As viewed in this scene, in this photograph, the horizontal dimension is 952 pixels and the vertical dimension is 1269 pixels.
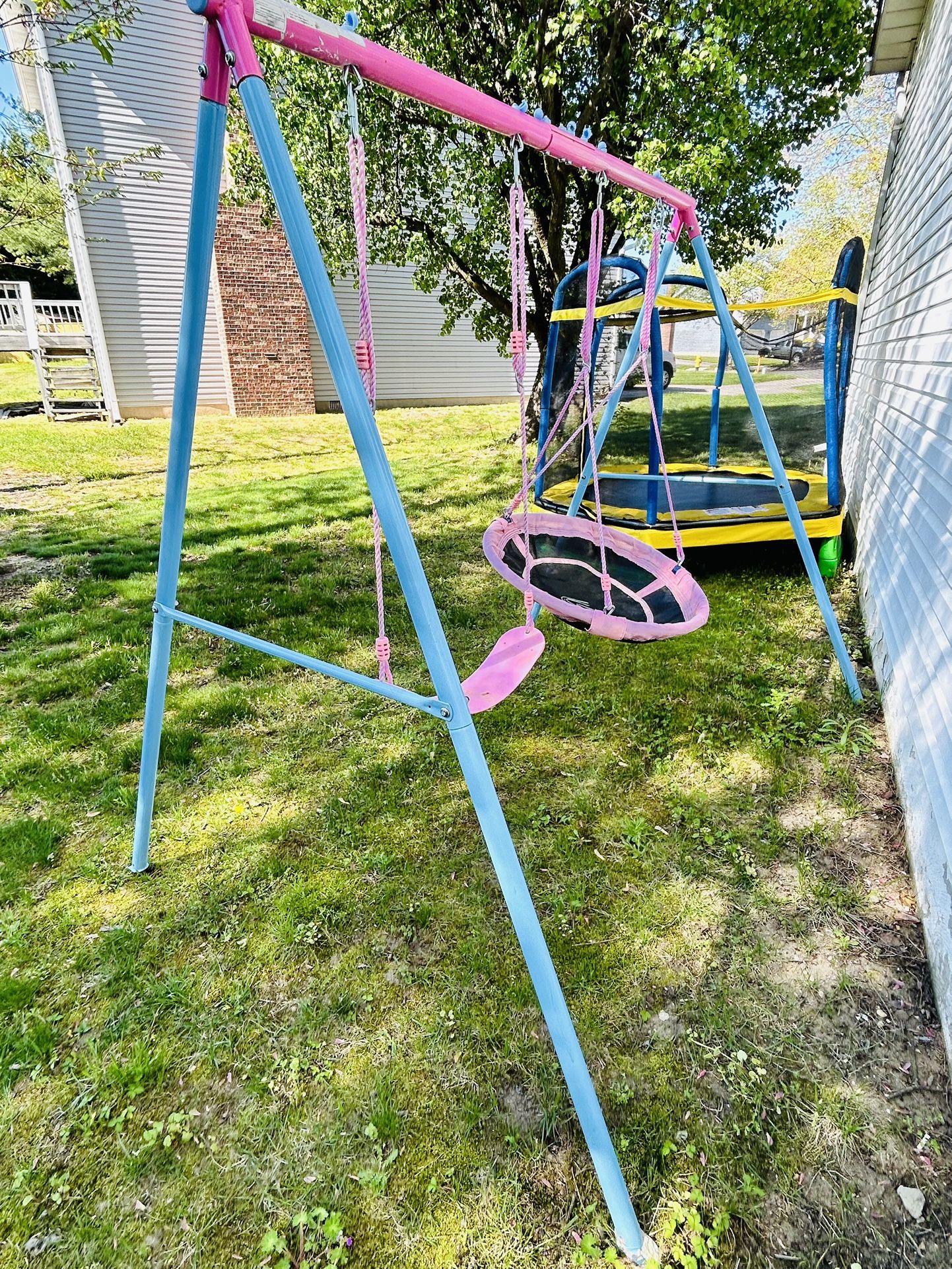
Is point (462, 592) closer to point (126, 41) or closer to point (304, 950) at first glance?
point (304, 950)

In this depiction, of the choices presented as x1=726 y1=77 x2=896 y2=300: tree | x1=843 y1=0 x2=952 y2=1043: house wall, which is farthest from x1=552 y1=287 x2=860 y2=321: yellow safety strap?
x1=726 y1=77 x2=896 y2=300: tree

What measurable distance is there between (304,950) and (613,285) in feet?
35.9

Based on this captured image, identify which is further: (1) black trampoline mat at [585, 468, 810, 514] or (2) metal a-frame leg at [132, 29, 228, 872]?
(1) black trampoline mat at [585, 468, 810, 514]

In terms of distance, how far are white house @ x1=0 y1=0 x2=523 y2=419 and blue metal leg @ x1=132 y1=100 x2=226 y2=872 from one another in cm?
949

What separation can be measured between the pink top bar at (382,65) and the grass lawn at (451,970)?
6.41 ft

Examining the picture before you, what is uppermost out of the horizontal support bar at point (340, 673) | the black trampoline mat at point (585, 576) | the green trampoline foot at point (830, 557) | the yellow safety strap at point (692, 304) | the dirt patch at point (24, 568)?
the yellow safety strap at point (692, 304)

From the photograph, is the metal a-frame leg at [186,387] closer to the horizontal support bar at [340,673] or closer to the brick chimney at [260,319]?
the horizontal support bar at [340,673]

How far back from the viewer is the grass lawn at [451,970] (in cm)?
127

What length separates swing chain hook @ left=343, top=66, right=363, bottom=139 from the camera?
1.11 m

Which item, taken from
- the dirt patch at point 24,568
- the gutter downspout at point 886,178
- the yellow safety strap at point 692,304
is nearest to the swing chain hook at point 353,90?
the yellow safety strap at point 692,304

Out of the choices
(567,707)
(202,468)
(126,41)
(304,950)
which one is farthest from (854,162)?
(304,950)

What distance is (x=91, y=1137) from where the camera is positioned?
1.41m

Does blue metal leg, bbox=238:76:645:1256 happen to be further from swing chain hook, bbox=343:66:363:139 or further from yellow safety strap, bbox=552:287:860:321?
yellow safety strap, bbox=552:287:860:321

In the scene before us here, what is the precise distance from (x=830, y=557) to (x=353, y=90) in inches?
155
